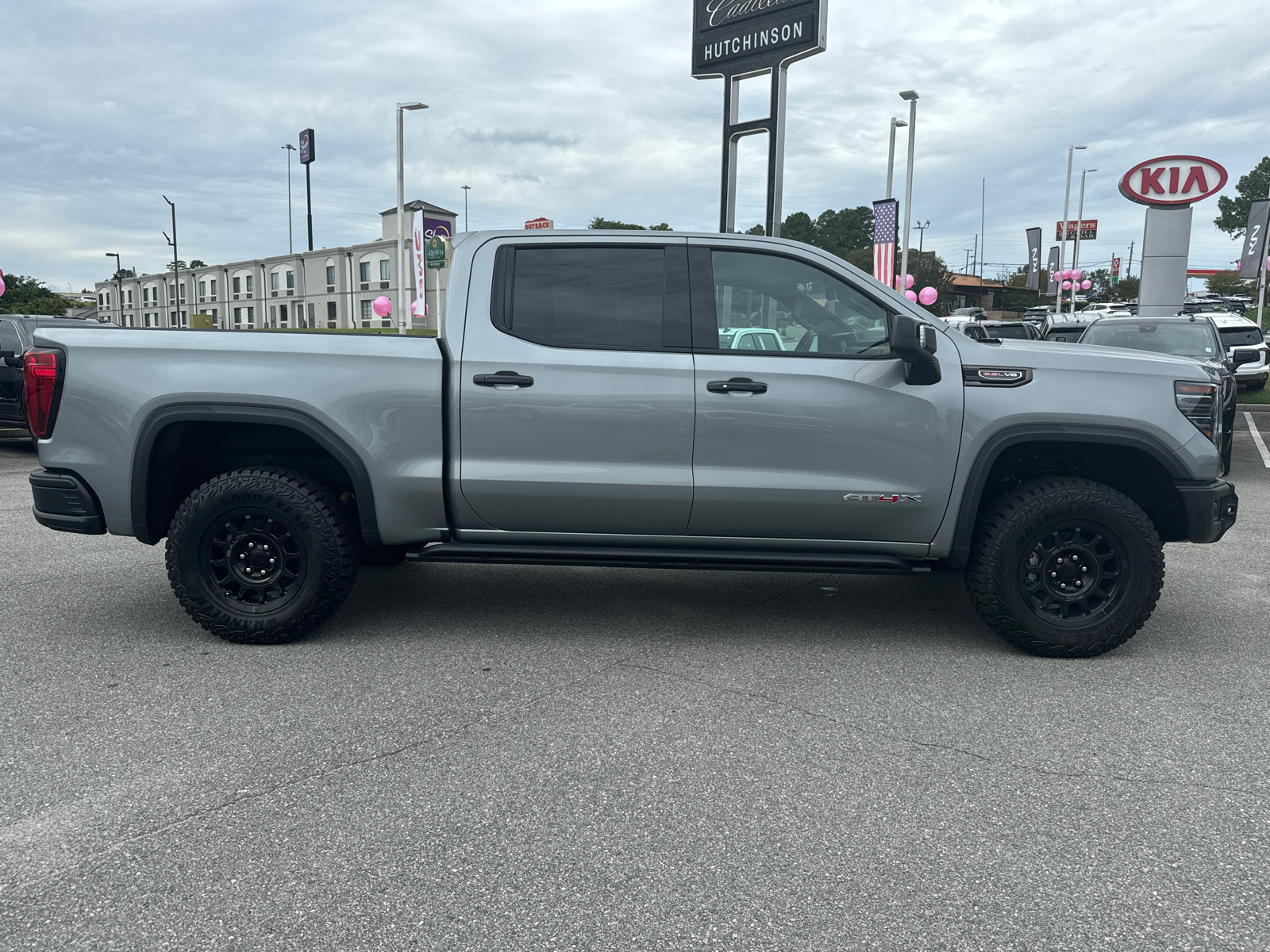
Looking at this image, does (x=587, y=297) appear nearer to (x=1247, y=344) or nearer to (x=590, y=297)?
(x=590, y=297)

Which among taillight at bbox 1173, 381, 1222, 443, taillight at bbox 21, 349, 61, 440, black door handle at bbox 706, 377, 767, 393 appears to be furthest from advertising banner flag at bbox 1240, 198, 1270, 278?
taillight at bbox 21, 349, 61, 440

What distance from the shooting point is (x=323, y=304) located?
77.6 m

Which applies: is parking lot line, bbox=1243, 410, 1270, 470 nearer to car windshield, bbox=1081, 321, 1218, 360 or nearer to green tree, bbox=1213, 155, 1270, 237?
car windshield, bbox=1081, 321, 1218, 360

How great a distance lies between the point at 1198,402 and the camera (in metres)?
4.41

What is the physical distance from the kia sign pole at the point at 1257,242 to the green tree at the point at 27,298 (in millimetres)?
78030

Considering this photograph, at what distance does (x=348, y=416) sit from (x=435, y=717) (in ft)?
4.87

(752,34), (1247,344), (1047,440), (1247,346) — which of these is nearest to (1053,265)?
(1247,344)

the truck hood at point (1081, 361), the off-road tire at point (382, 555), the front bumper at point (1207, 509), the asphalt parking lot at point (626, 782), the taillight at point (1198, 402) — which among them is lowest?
the asphalt parking lot at point (626, 782)

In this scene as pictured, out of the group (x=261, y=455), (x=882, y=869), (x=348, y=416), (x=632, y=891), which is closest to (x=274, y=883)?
(x=632, y=891)

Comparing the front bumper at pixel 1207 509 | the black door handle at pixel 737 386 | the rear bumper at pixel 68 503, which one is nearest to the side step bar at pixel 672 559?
the black door handle at pixel 737 386

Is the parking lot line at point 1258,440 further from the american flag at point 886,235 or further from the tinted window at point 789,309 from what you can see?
the american flag at point 886,235

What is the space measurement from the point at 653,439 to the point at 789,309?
908 millimetres

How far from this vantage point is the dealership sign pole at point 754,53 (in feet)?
47.9

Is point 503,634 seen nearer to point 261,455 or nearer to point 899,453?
point 261,455
